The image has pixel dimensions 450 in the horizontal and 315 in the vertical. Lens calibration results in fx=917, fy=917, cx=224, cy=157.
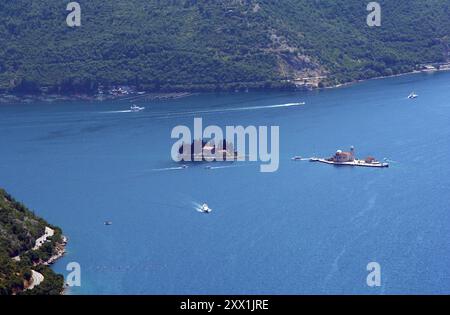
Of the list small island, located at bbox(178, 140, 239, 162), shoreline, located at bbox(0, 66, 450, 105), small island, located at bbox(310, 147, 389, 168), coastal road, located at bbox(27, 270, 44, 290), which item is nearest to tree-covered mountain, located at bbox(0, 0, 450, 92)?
shoreline, located at bbox(0, 66, 450, 105)

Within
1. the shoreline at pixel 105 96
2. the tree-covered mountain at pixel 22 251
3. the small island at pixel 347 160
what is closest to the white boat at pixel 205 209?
the tree-covered mountain at pixel 22 251

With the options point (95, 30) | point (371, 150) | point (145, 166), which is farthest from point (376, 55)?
point (145, 166)

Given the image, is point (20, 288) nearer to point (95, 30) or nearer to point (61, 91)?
point (61, 91)

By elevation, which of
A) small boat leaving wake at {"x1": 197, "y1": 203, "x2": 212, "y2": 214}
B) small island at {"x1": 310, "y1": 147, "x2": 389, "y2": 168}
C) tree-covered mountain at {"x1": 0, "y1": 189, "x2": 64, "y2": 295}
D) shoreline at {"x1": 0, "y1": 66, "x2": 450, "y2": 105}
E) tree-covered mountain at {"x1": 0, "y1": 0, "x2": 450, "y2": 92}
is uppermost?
tree-covered mountain at {"x1": 0, "y1": 0, "x2": 450, "y2": 92}

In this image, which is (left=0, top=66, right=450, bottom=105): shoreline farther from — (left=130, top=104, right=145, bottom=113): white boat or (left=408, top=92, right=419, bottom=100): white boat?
(left=408, top=92, right=419, bottom=100): white boat

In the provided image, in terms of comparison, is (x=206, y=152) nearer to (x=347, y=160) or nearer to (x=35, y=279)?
(x=347, y=160)

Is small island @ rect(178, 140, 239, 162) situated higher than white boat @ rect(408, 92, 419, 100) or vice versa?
white boat @ rect(408, 92, 419, 100)
